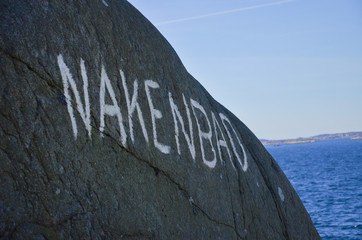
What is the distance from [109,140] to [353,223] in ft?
69.9

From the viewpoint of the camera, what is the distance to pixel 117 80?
518cm

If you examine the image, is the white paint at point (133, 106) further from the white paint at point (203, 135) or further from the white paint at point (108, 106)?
the white paint at point (203, 135)

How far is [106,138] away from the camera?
15.8 ft

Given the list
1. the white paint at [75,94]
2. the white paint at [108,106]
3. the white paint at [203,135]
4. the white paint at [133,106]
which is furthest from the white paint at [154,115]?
the white paint at [75,94]

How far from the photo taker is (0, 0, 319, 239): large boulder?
4004mm

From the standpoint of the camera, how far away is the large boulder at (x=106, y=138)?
4.00 m

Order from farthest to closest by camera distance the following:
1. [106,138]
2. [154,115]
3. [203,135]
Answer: [203,135] → [154,115] → [106,138]

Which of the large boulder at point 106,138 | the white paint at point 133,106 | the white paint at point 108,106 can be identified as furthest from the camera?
the white paint at point 133,106

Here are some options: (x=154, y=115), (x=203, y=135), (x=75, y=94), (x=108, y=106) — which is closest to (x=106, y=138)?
(x=108, y=106)

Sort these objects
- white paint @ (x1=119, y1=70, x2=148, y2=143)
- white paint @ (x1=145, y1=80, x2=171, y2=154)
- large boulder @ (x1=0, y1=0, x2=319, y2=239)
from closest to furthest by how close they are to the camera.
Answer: large boulder @ (x1=0, y1=0, x2=319, y2=239)
white paint @ (x1=119, y1=70, x2=148, y2=143)
white paint @ (x1=145, y1=80, x2=171, y2=154)

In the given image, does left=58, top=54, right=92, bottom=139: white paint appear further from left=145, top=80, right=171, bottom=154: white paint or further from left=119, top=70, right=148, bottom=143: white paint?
left=145, top=80, right=171, bottom=154: white paint

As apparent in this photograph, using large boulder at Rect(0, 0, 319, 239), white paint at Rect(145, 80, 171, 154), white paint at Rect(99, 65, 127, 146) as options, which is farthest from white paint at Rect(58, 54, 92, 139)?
white paint at Rect(145, 80, 171, 154)

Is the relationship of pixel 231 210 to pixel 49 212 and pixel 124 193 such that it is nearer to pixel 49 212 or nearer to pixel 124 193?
pixel 124 193

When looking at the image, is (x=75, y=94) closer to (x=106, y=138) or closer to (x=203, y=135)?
(x=106, y=138)
